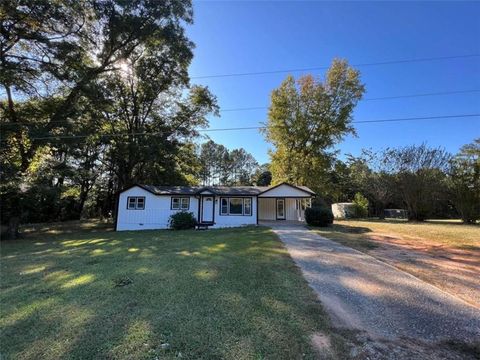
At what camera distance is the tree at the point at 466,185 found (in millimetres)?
21094

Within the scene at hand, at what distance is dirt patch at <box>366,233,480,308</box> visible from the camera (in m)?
5.67

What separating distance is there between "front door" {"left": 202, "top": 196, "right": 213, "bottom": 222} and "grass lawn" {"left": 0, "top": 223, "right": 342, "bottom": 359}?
11.7 meters

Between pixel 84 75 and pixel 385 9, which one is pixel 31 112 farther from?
pixel 385 9

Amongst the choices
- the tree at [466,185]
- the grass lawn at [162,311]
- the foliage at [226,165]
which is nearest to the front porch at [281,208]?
the tree at [466,185]

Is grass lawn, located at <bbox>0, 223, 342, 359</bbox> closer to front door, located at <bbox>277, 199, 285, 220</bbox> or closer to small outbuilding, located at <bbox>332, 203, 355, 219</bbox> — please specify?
front door, located at <bbox>277, 199, 285, 220</bbox>

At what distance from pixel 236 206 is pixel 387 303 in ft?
50.8

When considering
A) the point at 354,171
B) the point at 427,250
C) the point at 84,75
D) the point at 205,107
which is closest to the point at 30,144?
the point at 84,75

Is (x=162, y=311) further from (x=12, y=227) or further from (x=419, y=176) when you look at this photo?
(x=419, y=176)

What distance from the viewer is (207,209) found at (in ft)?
64.4

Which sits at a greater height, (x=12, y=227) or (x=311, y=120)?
(x=311, y=120)

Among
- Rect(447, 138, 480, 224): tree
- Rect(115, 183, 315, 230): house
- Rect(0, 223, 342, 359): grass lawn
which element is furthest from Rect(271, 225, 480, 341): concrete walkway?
Rect(447, 138, 480, 224): tree

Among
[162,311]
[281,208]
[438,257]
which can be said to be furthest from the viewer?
[281,208]

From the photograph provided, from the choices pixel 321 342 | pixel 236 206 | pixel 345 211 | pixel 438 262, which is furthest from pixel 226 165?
pixel 321 342

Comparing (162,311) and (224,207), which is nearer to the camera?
(162,311)
